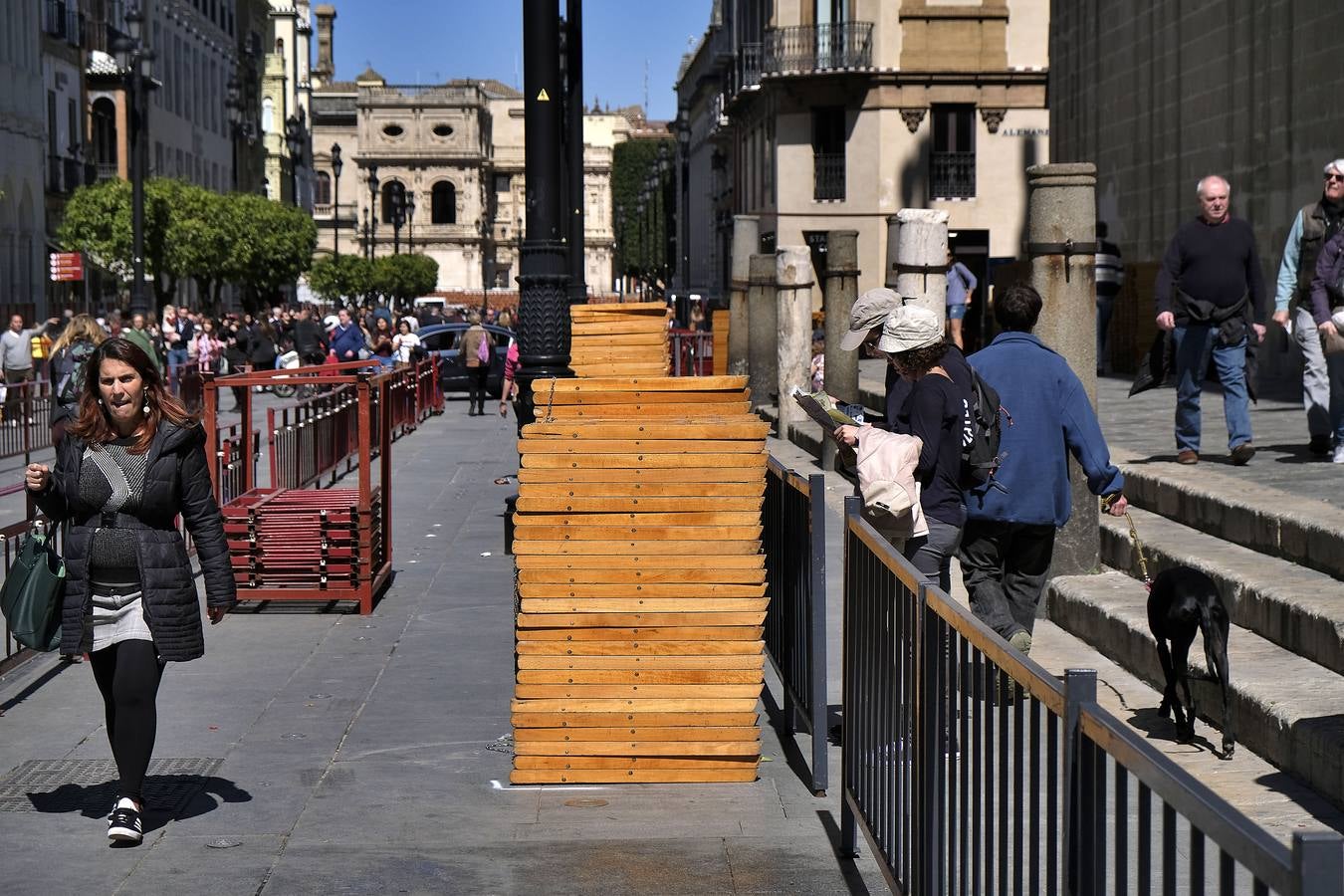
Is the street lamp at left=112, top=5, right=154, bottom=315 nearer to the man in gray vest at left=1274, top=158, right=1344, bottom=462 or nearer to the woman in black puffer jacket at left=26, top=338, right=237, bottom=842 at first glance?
the man in gray vest at left=1274, top=158, right=1344, bottom=462

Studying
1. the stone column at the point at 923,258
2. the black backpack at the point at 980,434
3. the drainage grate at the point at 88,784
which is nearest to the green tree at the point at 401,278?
the stone column at the point at 923,258

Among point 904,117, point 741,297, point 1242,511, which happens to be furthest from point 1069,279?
point 904,117

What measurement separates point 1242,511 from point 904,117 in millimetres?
40886

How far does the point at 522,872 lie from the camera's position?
6.08 metres

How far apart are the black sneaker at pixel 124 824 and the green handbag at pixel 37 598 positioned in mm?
608

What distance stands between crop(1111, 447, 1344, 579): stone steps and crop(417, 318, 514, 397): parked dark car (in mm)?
23166

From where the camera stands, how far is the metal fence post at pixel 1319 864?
7.68ft

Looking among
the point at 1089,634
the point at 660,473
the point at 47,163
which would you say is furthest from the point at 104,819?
the point at 47,163

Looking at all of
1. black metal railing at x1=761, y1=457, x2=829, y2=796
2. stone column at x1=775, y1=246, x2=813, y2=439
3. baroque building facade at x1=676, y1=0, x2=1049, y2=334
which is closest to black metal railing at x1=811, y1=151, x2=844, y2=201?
baroque building facade at x1=676, y1=0, x2=1049, y2=334

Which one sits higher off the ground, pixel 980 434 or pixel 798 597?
pixel 980 434

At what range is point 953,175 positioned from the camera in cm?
4912

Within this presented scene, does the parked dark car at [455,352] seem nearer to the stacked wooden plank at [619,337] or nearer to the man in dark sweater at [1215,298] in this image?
the man in dark sweater at [1215,298]

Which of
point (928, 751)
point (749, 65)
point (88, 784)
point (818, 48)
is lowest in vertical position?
point (88, 784)

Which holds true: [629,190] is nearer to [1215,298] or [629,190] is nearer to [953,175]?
[953,175]
